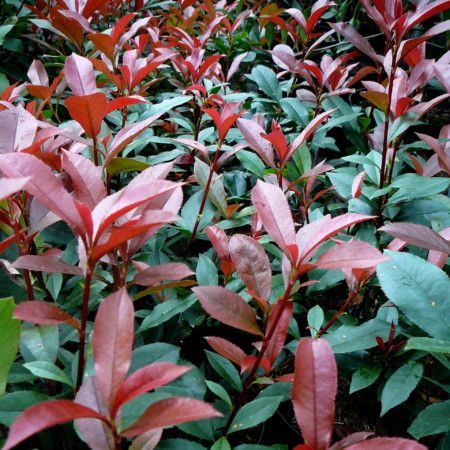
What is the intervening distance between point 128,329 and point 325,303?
85cm

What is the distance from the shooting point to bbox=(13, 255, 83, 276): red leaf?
1.93 feet

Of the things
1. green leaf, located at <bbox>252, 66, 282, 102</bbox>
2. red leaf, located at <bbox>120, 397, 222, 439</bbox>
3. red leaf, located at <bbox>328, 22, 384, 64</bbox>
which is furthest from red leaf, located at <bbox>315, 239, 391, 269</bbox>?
green leaf, located at <bbox>252, 66, 282, 102</bbox>

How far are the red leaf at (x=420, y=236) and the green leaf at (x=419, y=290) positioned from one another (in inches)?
1.7

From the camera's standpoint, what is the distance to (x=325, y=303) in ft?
4.01

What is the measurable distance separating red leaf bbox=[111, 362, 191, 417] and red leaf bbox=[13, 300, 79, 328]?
0.16 metres

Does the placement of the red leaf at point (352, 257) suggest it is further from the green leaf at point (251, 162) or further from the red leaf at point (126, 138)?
the green leaf at point (251, 162)

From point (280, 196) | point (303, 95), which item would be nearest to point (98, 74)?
point (303, 95)

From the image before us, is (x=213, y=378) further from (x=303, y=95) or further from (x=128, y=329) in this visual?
(x=303, y=95)

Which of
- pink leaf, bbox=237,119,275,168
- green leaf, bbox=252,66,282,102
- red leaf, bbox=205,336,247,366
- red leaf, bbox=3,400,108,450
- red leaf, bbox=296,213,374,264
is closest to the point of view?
red leaf, bbox=3,400,108,450

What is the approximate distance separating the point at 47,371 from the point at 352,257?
0.42 meters

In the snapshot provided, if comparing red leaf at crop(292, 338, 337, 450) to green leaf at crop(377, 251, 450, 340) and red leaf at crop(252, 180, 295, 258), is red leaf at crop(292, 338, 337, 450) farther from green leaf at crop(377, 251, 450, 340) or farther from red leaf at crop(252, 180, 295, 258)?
green leaf at crop(377, 251, 450, 340)

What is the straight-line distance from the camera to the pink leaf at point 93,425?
1.62ft

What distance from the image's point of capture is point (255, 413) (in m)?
0.66

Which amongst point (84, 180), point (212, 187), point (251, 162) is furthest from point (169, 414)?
point (251, 162)
